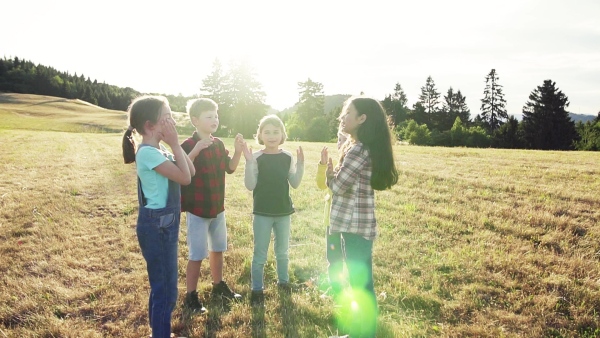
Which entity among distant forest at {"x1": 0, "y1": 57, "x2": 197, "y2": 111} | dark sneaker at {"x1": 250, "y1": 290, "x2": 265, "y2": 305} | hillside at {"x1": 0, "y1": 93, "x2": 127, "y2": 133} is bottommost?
dark sneaker at {"x1": 250, "y1": 290, "x2": 265, "y2": 305}

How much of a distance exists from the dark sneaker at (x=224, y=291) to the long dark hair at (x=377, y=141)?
2.29m

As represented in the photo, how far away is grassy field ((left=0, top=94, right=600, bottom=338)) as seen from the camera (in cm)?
403

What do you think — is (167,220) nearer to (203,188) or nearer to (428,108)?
(203,188)

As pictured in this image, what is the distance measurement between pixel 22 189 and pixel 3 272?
6.43m

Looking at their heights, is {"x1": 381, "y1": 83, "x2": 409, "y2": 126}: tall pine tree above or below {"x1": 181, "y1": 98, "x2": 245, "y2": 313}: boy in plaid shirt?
above

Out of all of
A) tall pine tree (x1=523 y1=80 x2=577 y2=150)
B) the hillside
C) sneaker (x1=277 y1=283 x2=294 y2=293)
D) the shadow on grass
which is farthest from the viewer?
tall pine tree (x1=523 y1=80 x2=577 y2=150)

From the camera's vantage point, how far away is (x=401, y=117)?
80250mm

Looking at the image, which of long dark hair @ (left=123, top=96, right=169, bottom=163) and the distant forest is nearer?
long dark hair @ (left=123, top=96, right=169, bottom=163)

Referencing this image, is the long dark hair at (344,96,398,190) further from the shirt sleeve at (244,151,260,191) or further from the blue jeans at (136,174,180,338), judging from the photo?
the blue jeans at (136,174,180,338)

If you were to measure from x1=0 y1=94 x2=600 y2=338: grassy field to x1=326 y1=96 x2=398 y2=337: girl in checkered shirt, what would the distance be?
625 millimetres

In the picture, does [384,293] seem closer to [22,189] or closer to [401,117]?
[22,189]

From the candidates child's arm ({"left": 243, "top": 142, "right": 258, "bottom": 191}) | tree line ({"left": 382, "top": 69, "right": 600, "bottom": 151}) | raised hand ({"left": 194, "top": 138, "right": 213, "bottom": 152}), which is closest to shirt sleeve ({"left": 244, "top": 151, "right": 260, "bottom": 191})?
child's arm ({"left": 243, "top": 142, "right": 258, "bottom": 191})

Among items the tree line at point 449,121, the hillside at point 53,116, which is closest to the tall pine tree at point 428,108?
the tree line at point 449,121

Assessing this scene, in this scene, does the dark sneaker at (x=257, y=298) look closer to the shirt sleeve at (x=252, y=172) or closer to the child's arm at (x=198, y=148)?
the shirt sleeve at (x=252, y=172)
